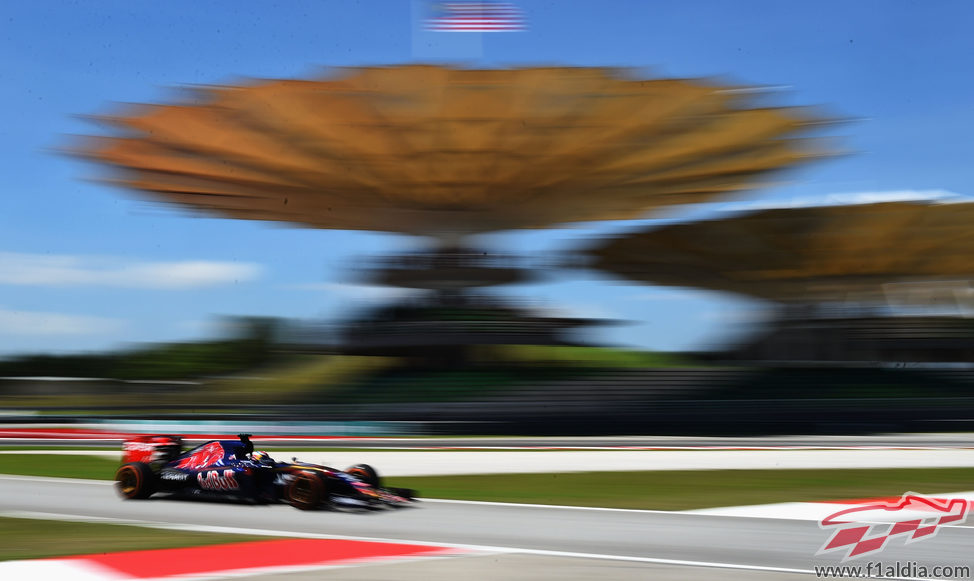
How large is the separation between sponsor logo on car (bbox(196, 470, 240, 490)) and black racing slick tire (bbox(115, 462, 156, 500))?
2.66 ft

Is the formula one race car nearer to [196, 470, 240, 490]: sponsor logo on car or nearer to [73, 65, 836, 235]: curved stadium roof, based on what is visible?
[196, 470, 240, 490]: sponsor logo on car

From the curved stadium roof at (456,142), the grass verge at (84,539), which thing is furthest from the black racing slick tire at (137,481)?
the curved stadium roof at (456,142)

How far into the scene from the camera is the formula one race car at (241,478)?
417 inches

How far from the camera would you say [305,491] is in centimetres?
1066

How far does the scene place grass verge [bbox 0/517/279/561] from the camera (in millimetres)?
8250

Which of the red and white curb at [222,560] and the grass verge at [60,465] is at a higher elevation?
the grass verge at [60,465]

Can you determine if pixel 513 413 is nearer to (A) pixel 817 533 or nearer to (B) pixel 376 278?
(B) pixel 376 278

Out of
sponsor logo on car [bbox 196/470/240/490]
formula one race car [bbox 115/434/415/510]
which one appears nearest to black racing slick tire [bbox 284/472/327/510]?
formula one race car [bbox 115/434/415/510]

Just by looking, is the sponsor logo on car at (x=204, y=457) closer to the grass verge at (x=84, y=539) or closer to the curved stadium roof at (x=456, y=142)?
the grass verge at (x=84, y=539)

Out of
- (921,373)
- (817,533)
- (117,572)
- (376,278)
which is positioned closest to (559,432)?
(376,278)

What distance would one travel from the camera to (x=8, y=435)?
1142 inches

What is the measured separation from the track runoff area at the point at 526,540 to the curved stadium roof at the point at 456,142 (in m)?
18.7

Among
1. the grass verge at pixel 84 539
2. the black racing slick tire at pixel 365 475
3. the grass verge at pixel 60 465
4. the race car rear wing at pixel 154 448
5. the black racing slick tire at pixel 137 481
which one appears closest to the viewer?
the grass verge at pixel 84 539

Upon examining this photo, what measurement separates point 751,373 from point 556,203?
35.5 feet
